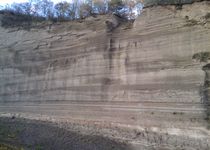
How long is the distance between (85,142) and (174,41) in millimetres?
3023

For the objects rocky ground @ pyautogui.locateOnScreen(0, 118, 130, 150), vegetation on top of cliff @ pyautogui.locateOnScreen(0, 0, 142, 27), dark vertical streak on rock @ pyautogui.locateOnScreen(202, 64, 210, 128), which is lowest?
rocky ground @ pyautogui.locateOnScreen(0, 118, 130, 150)

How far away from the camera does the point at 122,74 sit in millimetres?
10336

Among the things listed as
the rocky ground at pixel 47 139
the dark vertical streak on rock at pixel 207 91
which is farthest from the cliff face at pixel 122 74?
the rocky ground at pixel 47 139

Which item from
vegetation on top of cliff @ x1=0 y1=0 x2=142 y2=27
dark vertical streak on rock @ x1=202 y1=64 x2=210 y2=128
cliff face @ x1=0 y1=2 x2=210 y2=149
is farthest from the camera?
vegetation on top of cliff @ x1=0 y1=0 x2=142 y2=27

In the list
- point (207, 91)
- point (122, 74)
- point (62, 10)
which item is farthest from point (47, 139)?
point (62, 10)

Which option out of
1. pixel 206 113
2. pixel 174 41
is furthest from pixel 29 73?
pixel 206 113

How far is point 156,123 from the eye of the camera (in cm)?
→ 943

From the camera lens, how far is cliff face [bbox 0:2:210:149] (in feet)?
29.5

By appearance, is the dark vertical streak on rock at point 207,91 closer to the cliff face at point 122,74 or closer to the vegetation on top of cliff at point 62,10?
the cliff face at point 122,74

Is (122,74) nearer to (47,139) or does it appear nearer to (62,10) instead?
(47,139)

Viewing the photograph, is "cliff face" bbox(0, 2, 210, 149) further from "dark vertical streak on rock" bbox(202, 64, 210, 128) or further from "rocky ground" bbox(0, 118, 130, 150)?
"rocky ground" bbox(0, 118, 130, 150)

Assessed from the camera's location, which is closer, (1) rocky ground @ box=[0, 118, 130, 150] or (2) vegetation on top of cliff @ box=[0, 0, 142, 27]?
(1) rocky ground @ box=[0, 118, 130, 150]

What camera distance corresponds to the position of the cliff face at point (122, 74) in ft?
29.5

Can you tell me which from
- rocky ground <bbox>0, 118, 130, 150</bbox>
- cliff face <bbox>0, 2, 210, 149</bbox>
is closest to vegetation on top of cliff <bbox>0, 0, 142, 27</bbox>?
cliff face <bbox>0, 2, 210, 149</bbox>
